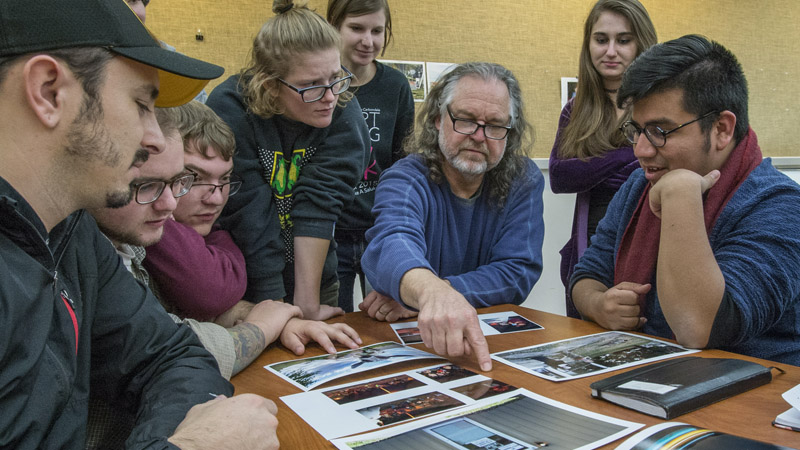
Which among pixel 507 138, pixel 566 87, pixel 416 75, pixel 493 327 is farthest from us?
pixel 566 87

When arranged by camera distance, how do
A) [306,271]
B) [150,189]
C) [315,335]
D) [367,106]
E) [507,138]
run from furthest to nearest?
[367,106]
[507,138]
[306,271]
[315,335]
[150,189]

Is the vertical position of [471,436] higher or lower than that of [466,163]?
lower

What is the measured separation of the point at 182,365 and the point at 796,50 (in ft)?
15.8

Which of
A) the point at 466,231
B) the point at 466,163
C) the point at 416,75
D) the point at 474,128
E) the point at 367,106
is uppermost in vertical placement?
the point at 416,75

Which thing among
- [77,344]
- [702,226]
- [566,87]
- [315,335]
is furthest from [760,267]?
[566,87]

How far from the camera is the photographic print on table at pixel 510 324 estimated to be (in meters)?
1.42

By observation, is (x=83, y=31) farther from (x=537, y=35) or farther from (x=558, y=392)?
(x=537, y=35)

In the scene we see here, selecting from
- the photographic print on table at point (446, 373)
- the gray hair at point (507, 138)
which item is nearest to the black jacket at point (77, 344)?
the photographic print on table at point (446, 373)

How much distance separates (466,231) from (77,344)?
1199mm

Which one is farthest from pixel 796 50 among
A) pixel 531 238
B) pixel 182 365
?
pixel 182 365

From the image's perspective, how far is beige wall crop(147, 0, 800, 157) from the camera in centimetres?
262

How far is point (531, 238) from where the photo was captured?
182 cm

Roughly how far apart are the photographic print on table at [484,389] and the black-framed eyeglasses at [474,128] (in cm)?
95

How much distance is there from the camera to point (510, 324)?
1.47 meters
